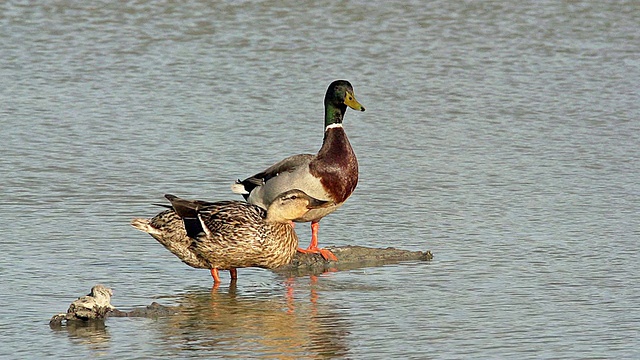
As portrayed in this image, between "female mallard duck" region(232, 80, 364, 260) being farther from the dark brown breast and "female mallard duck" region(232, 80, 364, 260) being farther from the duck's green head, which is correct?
the duck's green head

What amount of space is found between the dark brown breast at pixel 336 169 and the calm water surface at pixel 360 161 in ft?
1.23

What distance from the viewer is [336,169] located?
397 inches

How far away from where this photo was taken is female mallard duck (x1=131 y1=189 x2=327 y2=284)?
8758 millimetres

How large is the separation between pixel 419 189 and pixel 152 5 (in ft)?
31.6

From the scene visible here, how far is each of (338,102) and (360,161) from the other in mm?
1819

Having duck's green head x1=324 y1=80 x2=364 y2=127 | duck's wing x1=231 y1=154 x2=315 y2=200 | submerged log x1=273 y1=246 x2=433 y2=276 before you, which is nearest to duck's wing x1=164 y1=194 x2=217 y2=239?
submerged log x1=273 y1=246 x2=433 y2=276

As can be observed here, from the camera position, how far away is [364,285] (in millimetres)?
8781

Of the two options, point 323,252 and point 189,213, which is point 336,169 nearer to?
point 323,252

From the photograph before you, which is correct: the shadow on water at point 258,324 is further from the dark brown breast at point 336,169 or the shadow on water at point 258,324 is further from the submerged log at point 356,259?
the dark brown breast at point 336,169

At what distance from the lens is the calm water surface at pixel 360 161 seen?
25.5 feet

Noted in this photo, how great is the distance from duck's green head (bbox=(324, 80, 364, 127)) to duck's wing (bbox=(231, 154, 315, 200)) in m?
0.45

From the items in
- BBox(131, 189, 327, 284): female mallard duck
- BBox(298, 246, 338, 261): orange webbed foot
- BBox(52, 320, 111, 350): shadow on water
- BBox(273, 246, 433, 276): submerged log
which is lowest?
BBox(273, 246, 433, 276): submerged log

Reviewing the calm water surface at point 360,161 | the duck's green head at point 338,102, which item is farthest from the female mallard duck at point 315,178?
the calm water surface at point 360,161

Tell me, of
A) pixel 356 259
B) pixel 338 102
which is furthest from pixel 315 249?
pixel 338 102
